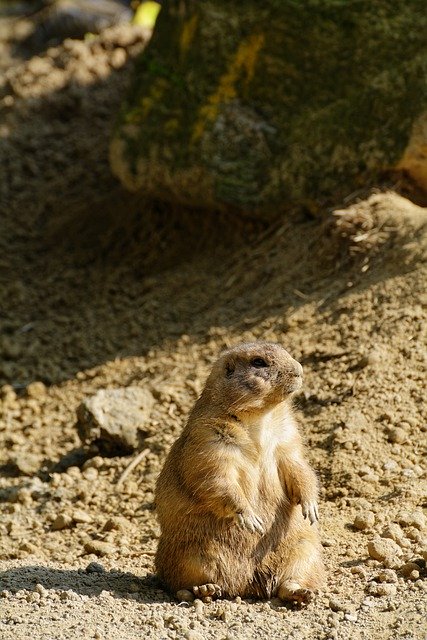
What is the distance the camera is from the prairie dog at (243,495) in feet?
17.5

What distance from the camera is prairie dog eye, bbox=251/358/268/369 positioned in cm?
559

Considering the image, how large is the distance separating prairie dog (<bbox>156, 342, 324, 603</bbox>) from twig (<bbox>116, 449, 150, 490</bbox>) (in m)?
1.56

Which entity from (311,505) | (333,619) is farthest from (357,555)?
(333,619)

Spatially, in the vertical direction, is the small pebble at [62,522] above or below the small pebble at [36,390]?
above

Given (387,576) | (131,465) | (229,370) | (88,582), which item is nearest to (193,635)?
(88,582)

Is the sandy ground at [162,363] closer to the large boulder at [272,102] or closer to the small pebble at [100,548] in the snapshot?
the small pebble at [100,548]

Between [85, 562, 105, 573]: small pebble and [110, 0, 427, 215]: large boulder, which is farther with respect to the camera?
[110, 0, 427, 215]: large boulder

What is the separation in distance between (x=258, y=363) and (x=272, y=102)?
3949 mm

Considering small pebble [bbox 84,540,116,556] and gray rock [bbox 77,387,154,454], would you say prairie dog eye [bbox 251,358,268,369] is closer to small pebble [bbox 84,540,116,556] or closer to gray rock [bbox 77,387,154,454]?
small pebble [bbox 84,540,116,556]

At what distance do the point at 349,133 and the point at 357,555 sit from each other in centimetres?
393

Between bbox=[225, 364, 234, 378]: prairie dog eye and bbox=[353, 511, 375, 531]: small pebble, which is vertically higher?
bbox=[225, 364, 234, 378]: prairie dog eye

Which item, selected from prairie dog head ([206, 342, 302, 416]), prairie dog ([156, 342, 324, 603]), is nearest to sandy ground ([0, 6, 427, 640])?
prairie dog ([156, 342, 324, 603])

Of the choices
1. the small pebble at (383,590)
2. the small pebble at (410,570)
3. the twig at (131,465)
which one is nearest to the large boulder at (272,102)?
the twig at (131,465)

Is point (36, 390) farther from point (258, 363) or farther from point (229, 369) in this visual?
point (258, 363)
